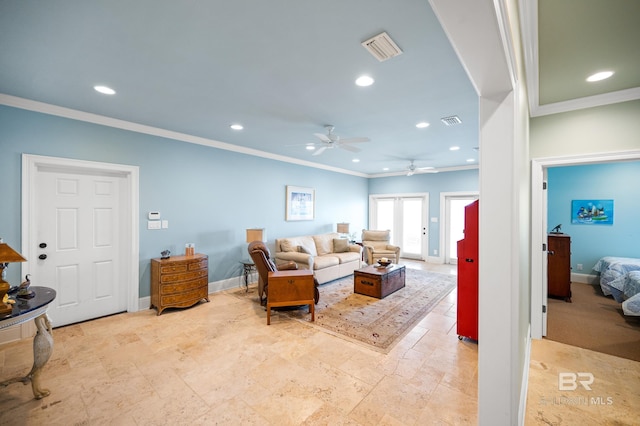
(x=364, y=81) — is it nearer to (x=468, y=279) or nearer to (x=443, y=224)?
(x=468, y=279)

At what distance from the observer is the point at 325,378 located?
90.0 inches

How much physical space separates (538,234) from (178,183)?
490 cm

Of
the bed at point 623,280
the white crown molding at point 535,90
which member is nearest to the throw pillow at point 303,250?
the white crown molding at point 535,90

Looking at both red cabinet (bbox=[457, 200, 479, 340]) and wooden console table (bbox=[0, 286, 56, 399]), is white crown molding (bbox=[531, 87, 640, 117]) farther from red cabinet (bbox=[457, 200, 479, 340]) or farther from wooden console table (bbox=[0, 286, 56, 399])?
wooden console table (bbox=[0, 286, 56, 399])

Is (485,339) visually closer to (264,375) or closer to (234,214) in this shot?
(264,375)

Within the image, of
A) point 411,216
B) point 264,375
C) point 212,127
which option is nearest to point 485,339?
point 264,375

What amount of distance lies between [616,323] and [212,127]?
6.04 m

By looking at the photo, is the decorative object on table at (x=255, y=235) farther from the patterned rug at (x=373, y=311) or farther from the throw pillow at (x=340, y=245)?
the throw pillow at (x=340, y=245)

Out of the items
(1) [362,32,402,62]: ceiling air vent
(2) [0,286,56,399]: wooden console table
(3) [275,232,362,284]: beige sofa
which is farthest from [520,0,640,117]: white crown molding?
(3) [275,232,362,284]: beige sofa

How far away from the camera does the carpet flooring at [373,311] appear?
3.09 meters

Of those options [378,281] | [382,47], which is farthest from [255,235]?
[382,47]

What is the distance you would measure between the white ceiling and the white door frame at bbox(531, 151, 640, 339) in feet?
1.87

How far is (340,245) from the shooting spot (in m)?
6.25

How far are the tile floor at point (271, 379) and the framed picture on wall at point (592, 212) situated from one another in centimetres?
372
